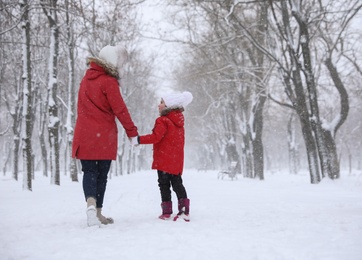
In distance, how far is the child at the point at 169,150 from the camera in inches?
164

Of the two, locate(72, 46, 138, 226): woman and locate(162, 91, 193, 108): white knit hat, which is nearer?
locate(72, 46, 138, 226): woman

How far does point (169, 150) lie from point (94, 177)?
1.00 metres

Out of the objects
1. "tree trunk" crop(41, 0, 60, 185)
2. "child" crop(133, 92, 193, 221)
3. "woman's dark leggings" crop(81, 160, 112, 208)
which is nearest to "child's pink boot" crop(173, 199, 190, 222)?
"child" crop(133, 92, 193, 221)

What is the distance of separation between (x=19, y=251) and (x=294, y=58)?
10.4 m

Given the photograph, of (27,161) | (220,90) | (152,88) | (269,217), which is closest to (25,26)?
(27,161)

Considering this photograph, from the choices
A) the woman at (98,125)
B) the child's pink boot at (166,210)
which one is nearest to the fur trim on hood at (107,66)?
the woman at (98,125)

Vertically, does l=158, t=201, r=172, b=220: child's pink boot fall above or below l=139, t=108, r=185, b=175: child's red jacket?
below

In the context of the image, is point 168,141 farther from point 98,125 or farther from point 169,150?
point 98,125

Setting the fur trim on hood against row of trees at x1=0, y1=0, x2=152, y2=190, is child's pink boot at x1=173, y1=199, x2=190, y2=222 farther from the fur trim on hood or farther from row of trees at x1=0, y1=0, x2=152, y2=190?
row of trees at x1=0, y1=0, x2=152, y2=190

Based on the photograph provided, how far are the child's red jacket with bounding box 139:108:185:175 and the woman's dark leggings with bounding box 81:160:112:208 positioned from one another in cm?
66

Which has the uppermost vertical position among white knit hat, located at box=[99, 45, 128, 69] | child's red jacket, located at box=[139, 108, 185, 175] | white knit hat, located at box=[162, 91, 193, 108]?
white knit hat, located at box=[99, 45, 128, 69]

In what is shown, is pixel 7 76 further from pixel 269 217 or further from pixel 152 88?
pixel 269 217

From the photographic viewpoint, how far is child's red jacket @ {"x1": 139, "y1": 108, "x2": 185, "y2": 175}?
165 inches

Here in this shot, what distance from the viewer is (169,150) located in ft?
14.0
